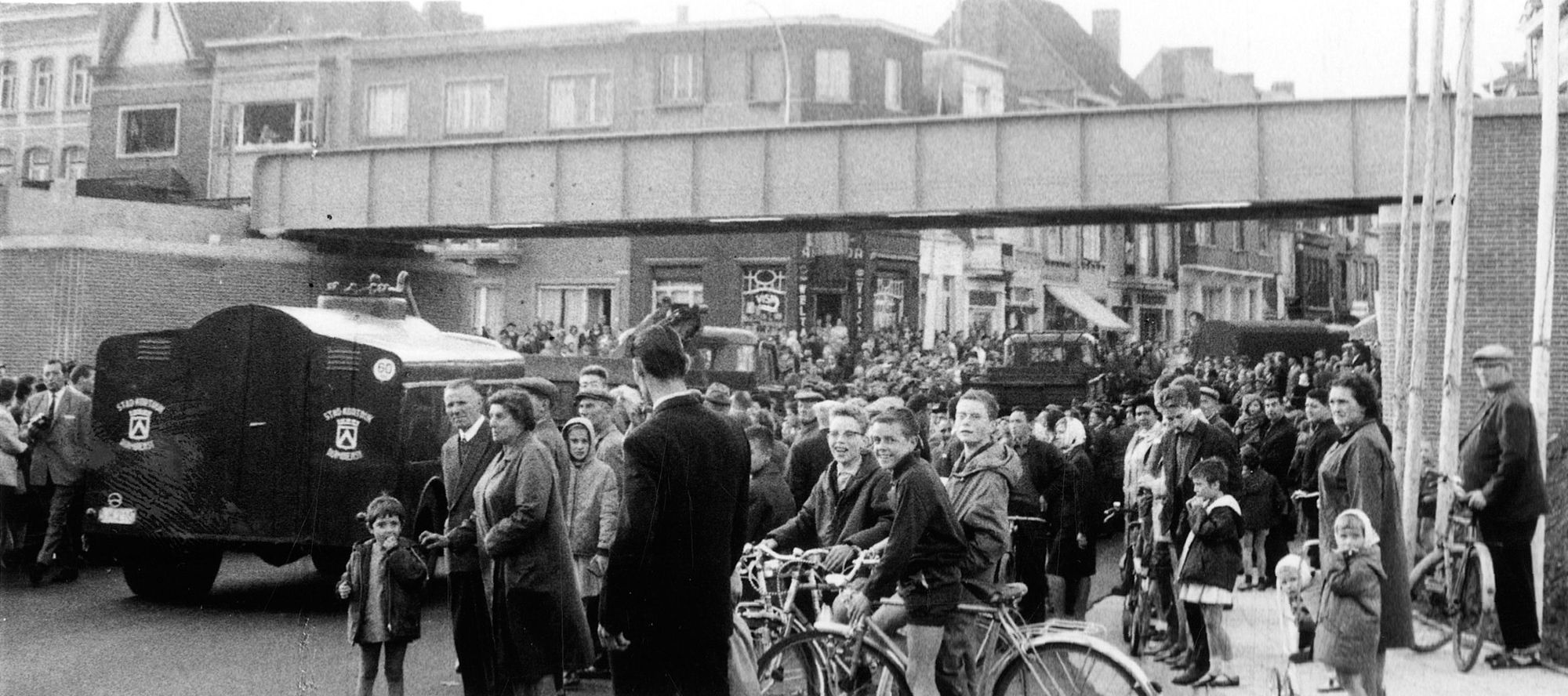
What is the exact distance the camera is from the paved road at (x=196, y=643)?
29.1 feet

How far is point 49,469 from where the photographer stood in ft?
42.5

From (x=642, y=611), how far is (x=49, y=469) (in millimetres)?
9811

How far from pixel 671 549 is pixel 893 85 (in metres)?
34.5

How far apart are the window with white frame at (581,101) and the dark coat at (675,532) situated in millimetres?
34179

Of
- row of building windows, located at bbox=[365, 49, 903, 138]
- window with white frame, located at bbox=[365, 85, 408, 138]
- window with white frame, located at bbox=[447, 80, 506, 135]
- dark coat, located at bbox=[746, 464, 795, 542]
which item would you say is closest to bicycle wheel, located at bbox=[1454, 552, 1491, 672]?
dark coat, located at bbox=[746, 464, 795, 542]

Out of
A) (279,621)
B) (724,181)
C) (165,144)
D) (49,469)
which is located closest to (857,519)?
(279,621)

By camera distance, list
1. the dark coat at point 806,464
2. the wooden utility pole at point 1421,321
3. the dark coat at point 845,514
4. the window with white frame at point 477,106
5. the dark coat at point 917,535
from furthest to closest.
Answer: the window with white frame at point 477,106, the wooden utility pole at point 1421,321, the dark coat at point 806,464, the dark coat at point 845,514, the dark coat at point 917,535

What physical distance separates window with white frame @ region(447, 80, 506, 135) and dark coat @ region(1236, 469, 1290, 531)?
26683 millimetres

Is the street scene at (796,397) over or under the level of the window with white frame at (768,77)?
under

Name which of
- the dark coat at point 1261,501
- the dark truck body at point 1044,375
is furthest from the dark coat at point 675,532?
the dark truck body at point 1044,375

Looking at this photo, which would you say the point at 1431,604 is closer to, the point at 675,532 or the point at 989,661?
the point at 989,661

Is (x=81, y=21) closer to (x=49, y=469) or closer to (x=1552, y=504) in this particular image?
(x=49, y=469)

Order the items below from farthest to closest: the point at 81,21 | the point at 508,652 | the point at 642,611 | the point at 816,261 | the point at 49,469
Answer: the point at 816,261
the point at 81,21
the point at 49,469
the point at 508,652
the point at 642,611

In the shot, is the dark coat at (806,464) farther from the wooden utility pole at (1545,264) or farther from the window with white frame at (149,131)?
the window with white frame at (149,131)
